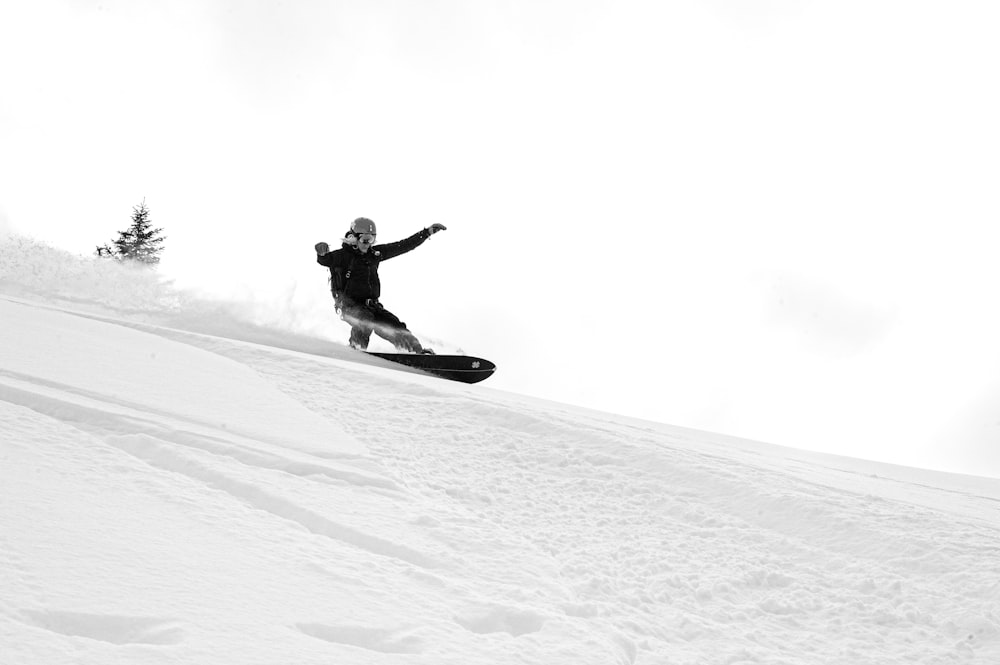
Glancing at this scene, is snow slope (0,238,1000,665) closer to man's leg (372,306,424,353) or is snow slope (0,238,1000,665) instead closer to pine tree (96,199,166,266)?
man's leg (372,306,424,353)

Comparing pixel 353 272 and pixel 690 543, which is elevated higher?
pixel 353 272

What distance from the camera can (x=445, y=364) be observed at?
35.7ft

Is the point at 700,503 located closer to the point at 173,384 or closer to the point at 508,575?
the point at 508,575

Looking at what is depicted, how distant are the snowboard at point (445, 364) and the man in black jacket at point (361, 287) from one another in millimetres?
654

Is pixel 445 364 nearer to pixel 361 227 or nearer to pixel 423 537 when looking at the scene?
pixel 361 227

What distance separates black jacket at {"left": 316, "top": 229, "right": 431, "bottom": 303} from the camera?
11828 millimetres

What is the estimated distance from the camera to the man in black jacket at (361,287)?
1175 centimetres

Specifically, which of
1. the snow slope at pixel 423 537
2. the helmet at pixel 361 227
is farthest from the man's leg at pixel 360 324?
the snow slope at pixel 423 537

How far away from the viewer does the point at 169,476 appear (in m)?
3.53

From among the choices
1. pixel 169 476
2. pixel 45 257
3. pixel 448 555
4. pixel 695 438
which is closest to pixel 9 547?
pixel 169 476

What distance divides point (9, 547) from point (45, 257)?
12.7 metres

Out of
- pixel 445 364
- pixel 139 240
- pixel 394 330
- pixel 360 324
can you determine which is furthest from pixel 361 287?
pixel 139 240

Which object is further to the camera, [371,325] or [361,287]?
[361,287]

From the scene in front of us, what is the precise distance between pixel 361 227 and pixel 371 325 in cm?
161
